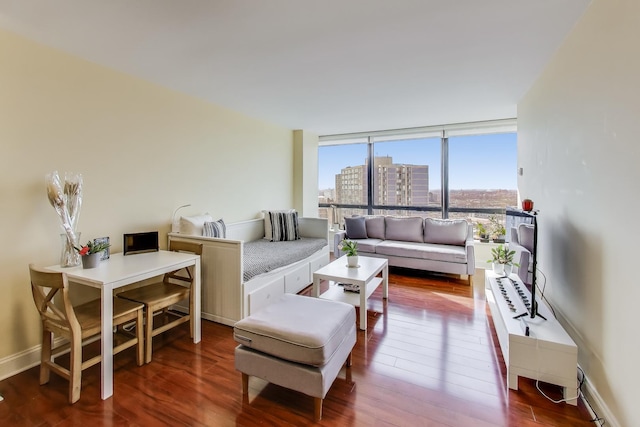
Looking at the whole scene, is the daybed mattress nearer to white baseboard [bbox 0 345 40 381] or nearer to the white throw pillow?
the white throw pillow

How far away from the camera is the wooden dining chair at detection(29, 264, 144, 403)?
175 cm

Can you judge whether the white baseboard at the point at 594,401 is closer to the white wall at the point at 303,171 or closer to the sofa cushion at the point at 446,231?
the sofa cushion at the point at 446,231

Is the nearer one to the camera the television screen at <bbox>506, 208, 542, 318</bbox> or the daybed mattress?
the television screen at <bbox>506, 208, 542, 318</bbox>

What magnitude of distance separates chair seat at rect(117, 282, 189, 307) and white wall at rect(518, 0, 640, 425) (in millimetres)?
2881

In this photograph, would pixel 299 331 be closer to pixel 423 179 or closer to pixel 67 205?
pixel 67 205

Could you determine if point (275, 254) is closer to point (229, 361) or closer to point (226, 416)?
point (229, 361)

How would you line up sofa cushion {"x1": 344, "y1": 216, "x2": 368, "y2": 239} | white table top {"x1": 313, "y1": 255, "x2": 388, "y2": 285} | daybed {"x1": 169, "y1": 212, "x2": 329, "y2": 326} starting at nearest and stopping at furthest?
daybed {"x1": 169, "y1": 212, "x2": 329, "y2": 326}
white table top {"x1": 313, "y1": 255, "x2": 388, "y2": 285}
sofa cushion {"x1": 344, "y1": 216, "x2": 368, "y2": 239}

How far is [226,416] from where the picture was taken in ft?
5.46

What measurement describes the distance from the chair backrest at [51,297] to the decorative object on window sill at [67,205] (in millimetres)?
309

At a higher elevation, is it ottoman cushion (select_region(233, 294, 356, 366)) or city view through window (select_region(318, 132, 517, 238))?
city view through window (select_region(318, 132, 517, 238))

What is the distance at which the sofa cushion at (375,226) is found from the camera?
16.6 feet

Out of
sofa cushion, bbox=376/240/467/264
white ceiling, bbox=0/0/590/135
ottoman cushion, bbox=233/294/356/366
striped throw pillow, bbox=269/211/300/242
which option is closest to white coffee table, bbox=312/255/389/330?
ottoman cushion, bbox=233/294/356/366

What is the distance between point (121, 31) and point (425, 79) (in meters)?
2.61

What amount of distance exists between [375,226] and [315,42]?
135 inches
